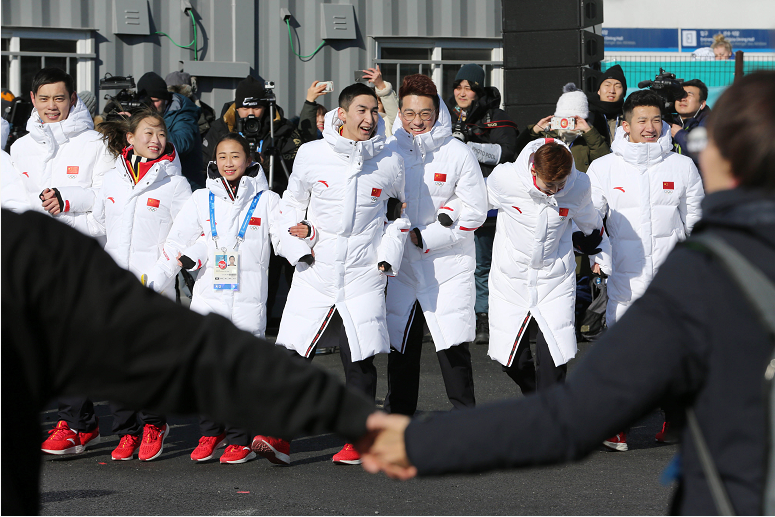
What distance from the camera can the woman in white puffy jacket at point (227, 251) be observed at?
5820 millimetres

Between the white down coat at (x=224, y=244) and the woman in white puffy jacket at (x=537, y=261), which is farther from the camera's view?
the woman in white puffy jacket at (x=537, y=261)

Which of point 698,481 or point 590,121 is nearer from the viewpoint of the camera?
point 698,481

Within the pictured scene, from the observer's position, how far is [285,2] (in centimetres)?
1427

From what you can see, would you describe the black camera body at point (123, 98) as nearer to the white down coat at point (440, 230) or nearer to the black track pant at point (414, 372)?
the white down coat at point (440, 230)

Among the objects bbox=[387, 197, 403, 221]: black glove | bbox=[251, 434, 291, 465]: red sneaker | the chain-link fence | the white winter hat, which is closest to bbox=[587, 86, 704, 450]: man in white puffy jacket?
bbox=[387, 197, 403, 221]: black glove

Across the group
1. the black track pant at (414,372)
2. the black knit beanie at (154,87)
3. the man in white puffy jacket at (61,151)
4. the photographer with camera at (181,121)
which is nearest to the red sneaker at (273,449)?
the black track pant at (414,372)

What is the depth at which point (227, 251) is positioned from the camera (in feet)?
19.1

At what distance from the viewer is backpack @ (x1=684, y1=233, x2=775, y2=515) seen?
1.73 m

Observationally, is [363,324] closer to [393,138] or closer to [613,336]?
[393,138]

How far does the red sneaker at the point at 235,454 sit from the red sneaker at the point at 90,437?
2.98 ft

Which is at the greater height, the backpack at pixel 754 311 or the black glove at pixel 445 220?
the black glove at pixel 445 220

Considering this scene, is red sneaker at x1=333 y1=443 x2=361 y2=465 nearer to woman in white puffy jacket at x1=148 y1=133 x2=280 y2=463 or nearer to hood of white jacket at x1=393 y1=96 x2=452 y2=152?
woman in white puffy jacket at x1=148 y1=133 x2=280 y2=463

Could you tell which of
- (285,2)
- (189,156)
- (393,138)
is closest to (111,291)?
(393,138)

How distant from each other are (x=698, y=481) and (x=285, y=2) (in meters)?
13.2
